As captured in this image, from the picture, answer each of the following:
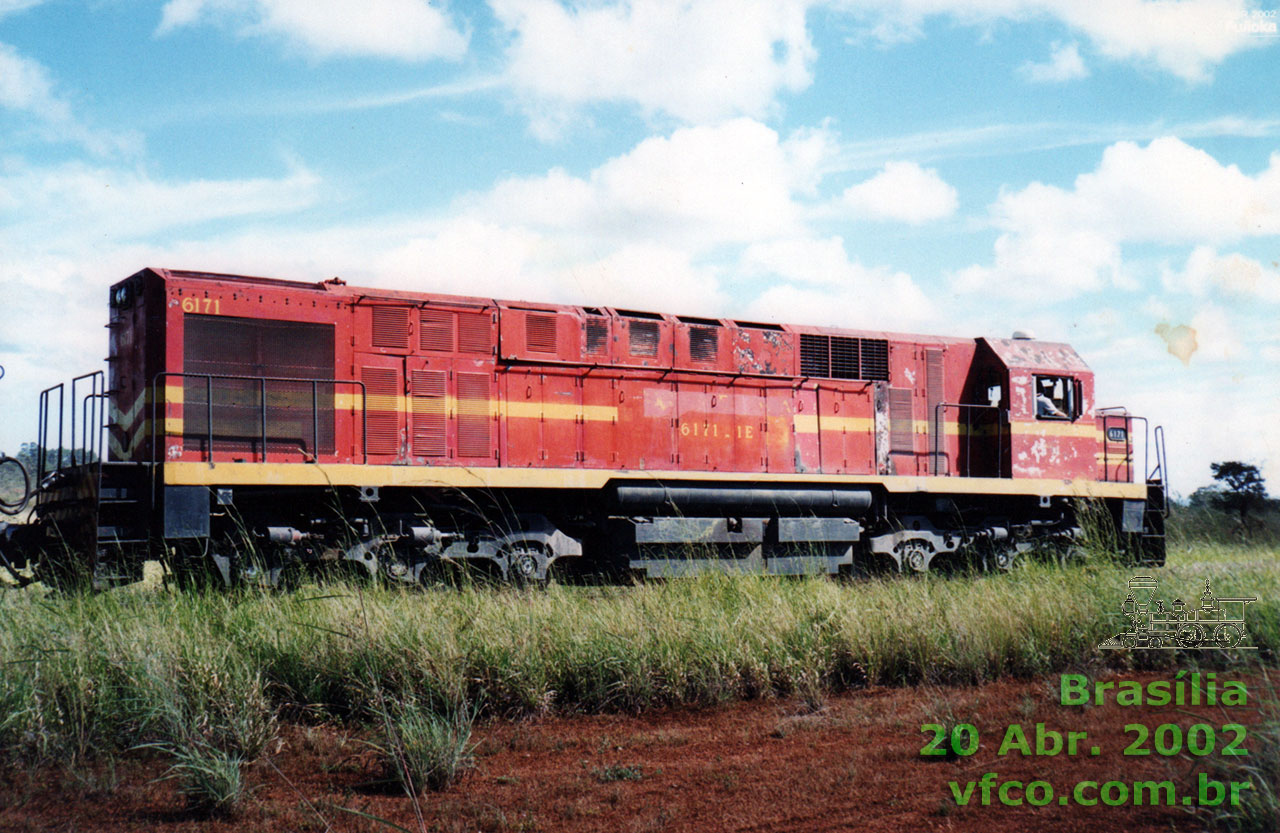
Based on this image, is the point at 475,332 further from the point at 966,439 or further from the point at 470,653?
the point at 966,439

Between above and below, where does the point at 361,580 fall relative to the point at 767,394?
below

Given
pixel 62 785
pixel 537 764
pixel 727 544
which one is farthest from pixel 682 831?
pixel 727 544

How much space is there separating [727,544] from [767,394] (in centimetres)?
205

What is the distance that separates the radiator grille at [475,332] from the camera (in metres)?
10.6

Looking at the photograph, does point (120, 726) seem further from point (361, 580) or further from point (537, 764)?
point (361, 580)

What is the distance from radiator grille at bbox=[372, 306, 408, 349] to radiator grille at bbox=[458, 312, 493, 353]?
23.8 inches

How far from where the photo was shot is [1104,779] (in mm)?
4133

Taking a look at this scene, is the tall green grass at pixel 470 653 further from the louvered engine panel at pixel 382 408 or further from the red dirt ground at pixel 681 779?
the louvered engine panel at pixel 382 408

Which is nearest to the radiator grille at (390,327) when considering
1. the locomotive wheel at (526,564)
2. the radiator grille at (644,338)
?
the locomotive wheel at (526,564)

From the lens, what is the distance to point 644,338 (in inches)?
452

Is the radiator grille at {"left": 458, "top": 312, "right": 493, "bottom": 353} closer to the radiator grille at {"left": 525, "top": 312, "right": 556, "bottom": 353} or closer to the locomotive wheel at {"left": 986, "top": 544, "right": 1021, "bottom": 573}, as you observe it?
the radiator grille at {"left": 525, "top": 312, "right": 556, "bottom": 353}

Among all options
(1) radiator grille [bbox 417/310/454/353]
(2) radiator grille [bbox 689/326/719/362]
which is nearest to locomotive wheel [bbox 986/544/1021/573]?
(2) radiator grille [bbox 689/326/719/362]

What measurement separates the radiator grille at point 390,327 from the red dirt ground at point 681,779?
18.8ft

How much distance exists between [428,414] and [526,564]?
1928mm
